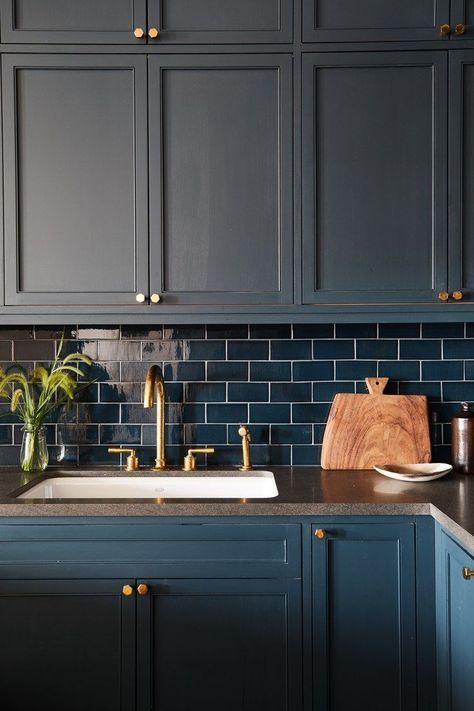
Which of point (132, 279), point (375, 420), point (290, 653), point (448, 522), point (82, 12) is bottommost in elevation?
point (290, 653)

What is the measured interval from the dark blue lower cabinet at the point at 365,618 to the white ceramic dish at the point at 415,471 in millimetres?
255

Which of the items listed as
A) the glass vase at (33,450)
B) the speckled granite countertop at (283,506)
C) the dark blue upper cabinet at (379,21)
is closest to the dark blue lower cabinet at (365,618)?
the speckled granite countertop at (283,506)

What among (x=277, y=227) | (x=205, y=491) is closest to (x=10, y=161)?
(x=277, y=227)

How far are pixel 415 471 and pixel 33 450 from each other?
1.32 metres

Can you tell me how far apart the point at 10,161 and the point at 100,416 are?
96 cm

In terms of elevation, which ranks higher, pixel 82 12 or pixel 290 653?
pixel 82 12

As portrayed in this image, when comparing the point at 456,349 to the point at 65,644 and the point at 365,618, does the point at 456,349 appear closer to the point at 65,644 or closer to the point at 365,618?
the point at 365,618

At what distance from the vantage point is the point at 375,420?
248 cm

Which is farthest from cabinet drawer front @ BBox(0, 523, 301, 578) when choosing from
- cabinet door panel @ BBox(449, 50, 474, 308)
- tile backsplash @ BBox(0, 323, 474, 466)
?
cabinet door panel @ BBox(449, 50, 474, 308)

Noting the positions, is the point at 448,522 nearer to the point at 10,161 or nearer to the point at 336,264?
the point at 336,264

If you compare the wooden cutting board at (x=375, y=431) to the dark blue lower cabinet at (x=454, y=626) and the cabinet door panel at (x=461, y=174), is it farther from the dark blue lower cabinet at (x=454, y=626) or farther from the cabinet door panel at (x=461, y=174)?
the dark blue lower cabinet at (x=454, y=626)

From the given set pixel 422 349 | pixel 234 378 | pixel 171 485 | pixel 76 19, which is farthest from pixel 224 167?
pixel 171 485

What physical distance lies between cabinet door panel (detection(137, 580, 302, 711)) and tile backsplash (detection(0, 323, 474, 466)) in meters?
0.68

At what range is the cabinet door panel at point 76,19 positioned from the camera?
2.21 meters
